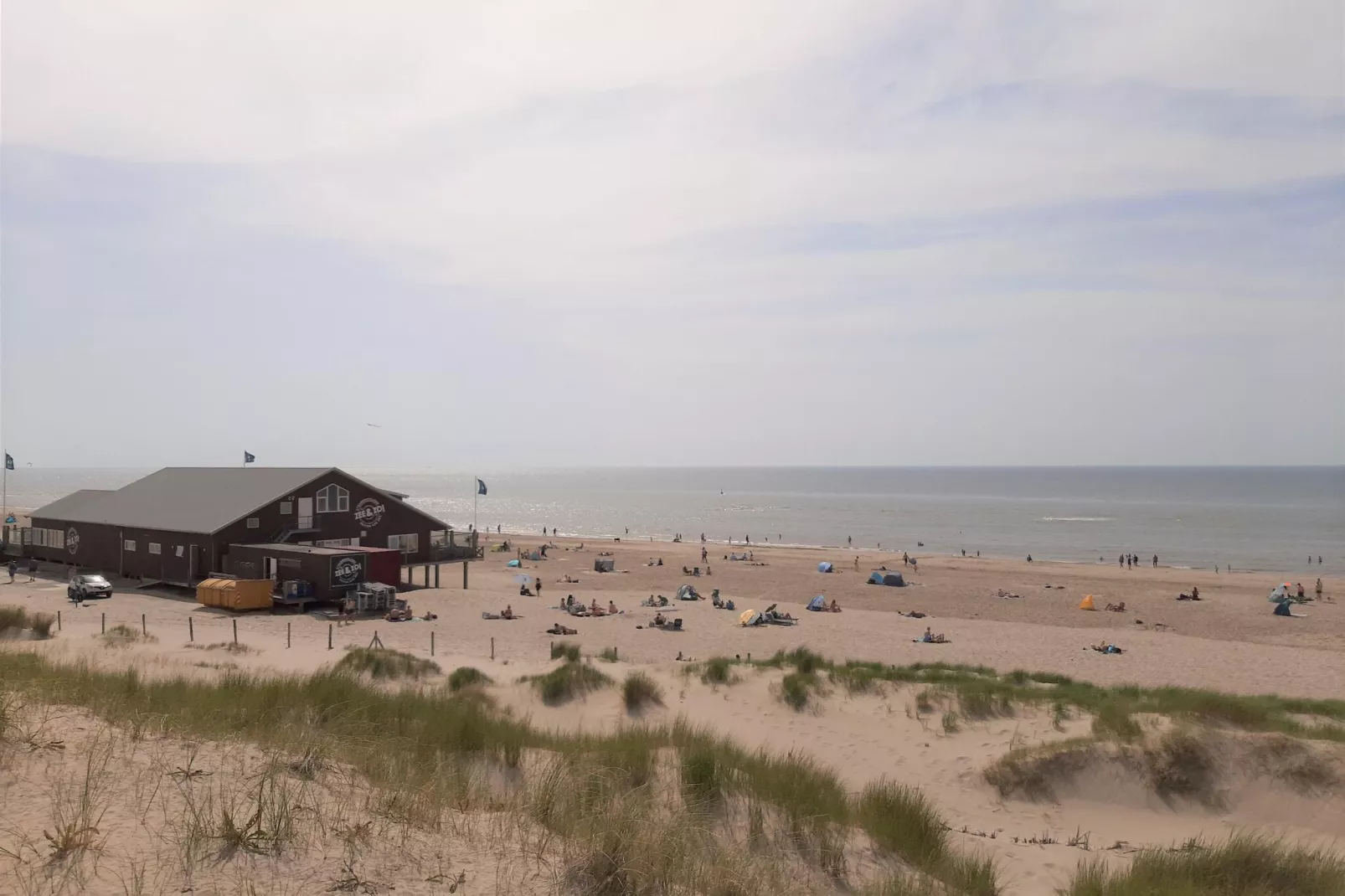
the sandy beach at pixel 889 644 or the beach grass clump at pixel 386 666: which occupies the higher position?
the beach grass clump at pixel 386 666

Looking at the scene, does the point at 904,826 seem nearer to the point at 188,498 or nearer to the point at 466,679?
the point at 466,679

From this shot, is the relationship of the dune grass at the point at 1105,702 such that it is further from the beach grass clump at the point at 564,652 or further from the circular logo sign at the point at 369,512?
the circular logo sign at the point at 369,512

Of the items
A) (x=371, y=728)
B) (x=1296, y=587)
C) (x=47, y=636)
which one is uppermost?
(x=371, y=728)

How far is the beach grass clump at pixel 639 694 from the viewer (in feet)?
52.9

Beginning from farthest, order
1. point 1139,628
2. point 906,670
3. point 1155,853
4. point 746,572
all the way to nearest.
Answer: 1. point 746,572
2. point 1139,628
3. point 906,670
4. point 1155,853

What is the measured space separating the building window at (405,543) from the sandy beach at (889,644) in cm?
278

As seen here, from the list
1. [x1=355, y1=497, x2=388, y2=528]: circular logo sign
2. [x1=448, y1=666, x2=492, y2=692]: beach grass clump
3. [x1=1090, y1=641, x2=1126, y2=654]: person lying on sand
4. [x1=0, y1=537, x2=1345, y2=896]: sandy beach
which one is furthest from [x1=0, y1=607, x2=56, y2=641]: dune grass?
[x1=1090, y1=641, x2=1126, y2=654]: person lying on sand

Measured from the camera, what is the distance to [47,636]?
69.7ft

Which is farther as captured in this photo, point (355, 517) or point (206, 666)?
point (355, 517)

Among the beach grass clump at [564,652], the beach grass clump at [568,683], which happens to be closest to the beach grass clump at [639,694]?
the beach grass clump at [568,683]

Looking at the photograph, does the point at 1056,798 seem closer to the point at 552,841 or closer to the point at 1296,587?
the point at 552,841

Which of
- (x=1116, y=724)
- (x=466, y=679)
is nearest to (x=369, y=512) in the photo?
(x=466, y=679)

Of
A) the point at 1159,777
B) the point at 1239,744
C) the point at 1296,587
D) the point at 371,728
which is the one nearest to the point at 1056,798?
the point at 1159,777

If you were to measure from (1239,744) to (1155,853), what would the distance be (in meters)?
5.86
